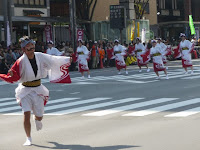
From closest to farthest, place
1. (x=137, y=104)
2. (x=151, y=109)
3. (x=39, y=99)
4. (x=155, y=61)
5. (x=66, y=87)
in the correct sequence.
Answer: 1. (x=39, y=99)
2. (x=151, y=109)
3. (x=137, y=104)
4. (x=66, y=87)
5. (x=155, y=61)

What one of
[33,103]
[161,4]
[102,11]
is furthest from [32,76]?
[161,4]

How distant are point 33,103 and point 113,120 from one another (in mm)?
2560

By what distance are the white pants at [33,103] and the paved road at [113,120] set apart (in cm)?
50

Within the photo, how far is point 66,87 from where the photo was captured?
67.2 feet

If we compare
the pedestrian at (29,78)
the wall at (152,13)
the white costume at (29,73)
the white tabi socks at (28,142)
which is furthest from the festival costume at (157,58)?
the wall at (152,13)

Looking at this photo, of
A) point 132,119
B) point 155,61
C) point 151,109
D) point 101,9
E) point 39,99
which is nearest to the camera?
point 39,99

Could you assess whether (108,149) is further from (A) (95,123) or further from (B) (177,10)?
(B) (177,10)

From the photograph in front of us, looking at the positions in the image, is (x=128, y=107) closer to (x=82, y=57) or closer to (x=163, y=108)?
(x=163, y=108)

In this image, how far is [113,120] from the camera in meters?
11.0

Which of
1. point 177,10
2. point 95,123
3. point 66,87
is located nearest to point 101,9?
point 177,10

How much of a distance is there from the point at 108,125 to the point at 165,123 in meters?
1.06

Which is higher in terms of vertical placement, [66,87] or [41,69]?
[41,69]

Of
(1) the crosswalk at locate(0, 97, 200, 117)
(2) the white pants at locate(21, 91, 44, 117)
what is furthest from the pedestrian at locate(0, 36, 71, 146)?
(1) the crosswalk at locate(0, 97, 200, 117)

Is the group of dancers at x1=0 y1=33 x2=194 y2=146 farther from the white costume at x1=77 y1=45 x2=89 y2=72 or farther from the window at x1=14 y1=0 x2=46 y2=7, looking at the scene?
the window at x1=14 y1=0 x2=46 y2=7
